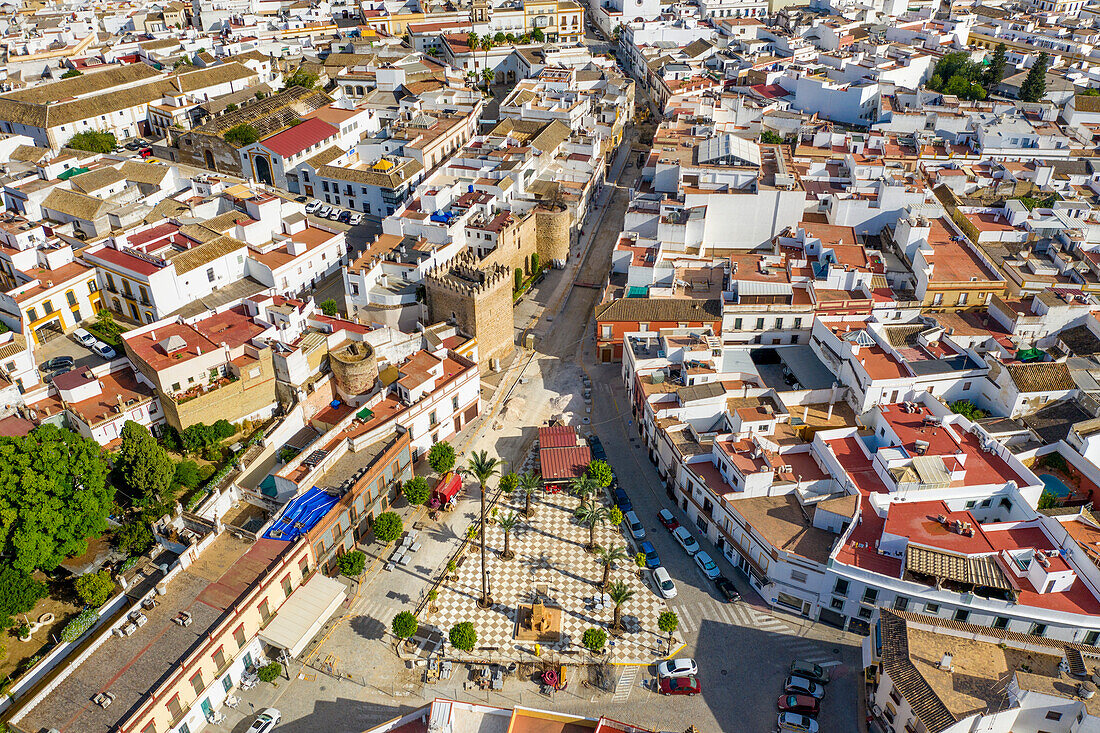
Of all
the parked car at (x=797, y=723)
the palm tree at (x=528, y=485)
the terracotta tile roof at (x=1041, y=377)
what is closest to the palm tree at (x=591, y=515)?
the palm tree at (x=528, y=485)

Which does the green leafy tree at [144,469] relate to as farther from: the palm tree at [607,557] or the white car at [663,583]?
the white car at [663,583]

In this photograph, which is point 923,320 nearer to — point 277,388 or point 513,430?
point 513,430

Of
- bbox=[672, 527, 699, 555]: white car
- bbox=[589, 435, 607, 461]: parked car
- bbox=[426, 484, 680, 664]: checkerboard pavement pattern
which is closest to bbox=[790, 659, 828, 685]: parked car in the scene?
bbox=[426, 484, 680, 664]: checkerboard pavement pattern

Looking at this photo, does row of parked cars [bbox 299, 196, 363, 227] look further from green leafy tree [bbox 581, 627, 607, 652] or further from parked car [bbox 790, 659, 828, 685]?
parked car [bbox 790, 659, 828, 685]

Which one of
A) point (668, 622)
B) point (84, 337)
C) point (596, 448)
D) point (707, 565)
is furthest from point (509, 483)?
point (84, 337)

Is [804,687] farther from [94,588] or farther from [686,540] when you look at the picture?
[94,588]

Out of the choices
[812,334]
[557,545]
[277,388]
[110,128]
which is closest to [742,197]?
[812,334]
